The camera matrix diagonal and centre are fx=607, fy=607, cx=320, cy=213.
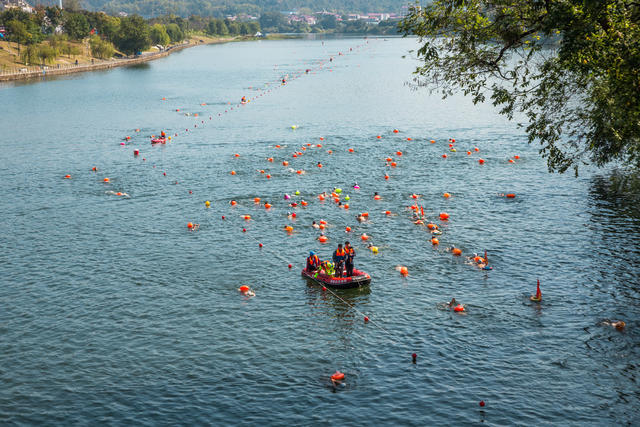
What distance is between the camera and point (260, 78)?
162750mm

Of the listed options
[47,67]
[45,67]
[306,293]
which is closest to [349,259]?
[306,293]

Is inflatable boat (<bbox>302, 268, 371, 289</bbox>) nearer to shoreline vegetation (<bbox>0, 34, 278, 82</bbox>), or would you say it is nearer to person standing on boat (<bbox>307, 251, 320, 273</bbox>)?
person standing on boat (<bbox>307, 251, 320, 273</bbox>)

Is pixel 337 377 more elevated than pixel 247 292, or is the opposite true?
pixel 247 292

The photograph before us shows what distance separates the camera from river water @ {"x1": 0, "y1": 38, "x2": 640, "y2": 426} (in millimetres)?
26453

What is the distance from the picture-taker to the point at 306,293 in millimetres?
36656

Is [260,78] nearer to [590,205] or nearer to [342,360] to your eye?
[590,205]

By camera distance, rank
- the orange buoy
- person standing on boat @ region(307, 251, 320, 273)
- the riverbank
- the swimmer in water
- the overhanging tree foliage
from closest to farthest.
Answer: the overhanging tree foliage
the orange buoy
the swimmer in water
person standing on boat @ region(307, 251, 320, 273)
the riverbank

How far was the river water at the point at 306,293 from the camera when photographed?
26453 millimetres

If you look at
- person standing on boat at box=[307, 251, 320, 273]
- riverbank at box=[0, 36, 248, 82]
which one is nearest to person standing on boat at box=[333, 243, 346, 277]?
person standing on boat at box=[307, 251, 320, 273]

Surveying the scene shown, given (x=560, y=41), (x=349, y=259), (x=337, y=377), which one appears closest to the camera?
(x=560, y=41)

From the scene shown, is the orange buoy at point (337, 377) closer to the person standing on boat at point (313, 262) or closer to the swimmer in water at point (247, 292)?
the swimmer in water at point (247, 292)

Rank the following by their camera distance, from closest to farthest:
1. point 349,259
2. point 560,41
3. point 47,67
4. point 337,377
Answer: point 560,41
point 337,377
point 349,259
point 47,67

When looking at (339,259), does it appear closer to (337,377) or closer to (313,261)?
(313,261)

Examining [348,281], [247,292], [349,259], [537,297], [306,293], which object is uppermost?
[349,259]
